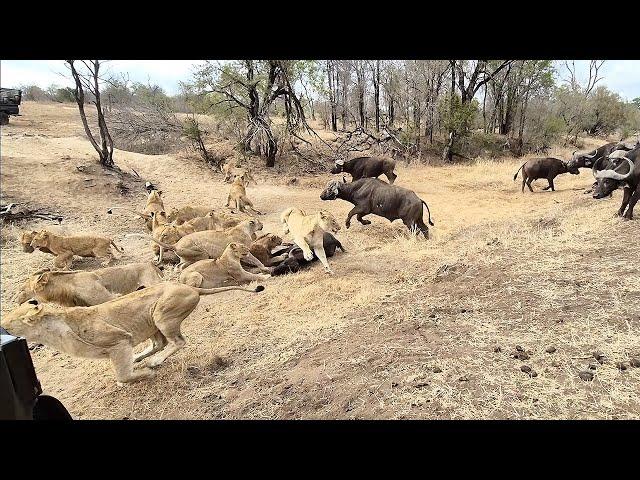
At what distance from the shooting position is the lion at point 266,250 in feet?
27.9

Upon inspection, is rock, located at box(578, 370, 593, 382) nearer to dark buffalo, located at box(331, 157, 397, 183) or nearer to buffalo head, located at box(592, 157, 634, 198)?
buffalo head, located at box(592, 157, 634, 198)

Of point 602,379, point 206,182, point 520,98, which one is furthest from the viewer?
point 520,98

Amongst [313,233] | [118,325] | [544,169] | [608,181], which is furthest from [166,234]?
[544,169]

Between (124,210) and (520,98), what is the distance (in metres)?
25.9

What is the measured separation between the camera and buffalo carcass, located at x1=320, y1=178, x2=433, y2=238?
10500 millimetres

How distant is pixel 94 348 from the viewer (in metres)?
4.36

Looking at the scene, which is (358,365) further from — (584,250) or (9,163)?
(9,163)

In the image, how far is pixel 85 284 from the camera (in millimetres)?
6055

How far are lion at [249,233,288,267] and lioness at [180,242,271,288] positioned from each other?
30.5 inches

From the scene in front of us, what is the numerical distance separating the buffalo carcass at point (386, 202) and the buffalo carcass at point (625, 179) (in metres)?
4.13

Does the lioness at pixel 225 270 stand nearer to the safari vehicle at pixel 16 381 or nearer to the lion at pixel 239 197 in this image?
the safari vehicle at pixel 16 381

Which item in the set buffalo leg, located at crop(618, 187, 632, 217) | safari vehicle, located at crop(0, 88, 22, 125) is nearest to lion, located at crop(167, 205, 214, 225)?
buffalo leg, located at crop(618, 187, 632, 217)

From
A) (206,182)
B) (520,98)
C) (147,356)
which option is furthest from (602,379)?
(520,98)
